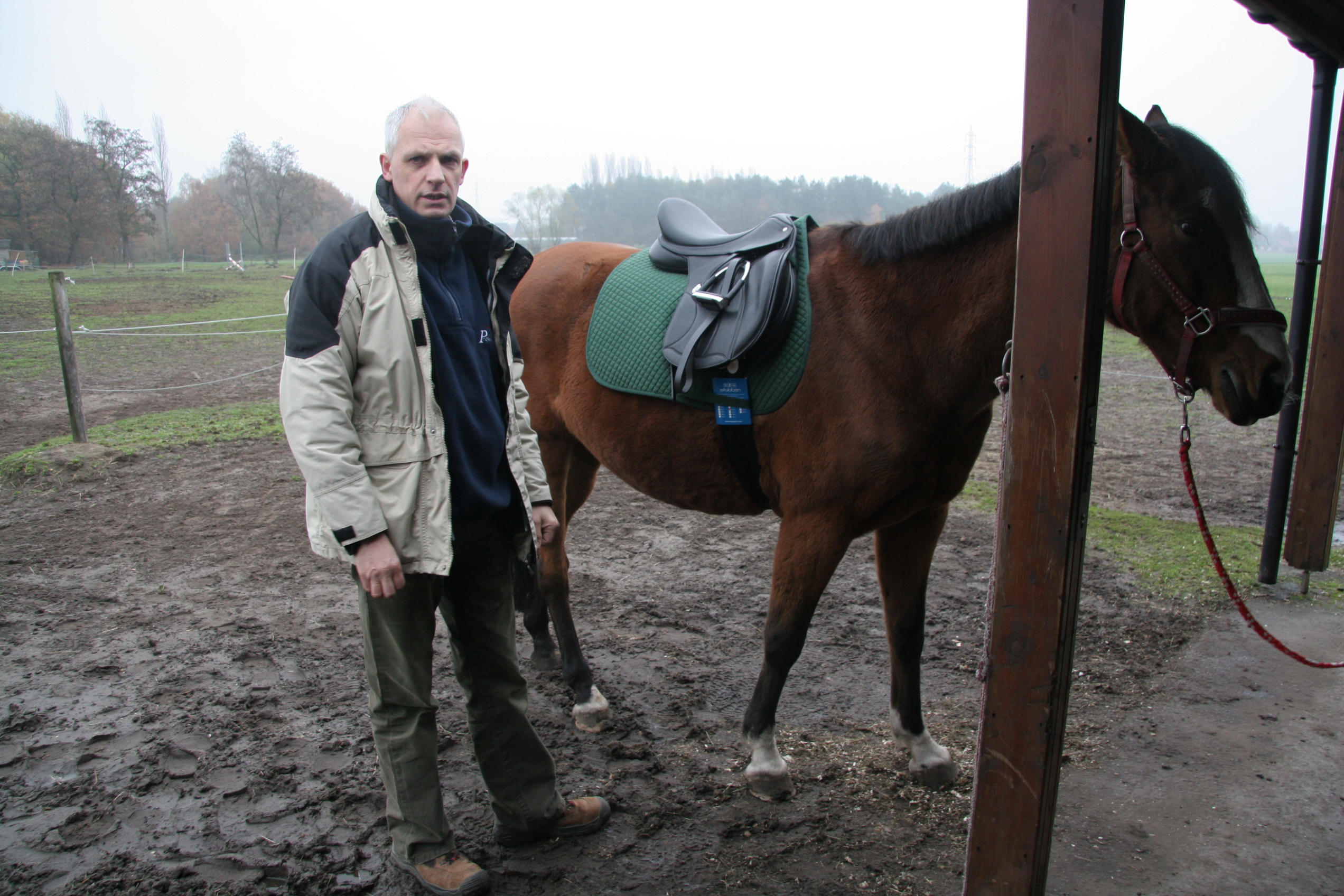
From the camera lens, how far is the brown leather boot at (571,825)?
7.52 ft

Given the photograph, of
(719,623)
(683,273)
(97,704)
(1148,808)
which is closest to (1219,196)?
(683,273)

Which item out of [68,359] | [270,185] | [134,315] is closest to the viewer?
[68,359]

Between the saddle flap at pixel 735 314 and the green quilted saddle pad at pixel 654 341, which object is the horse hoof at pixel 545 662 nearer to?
the green quilted saddle pad at pixel 654 341

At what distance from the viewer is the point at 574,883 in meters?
2.16

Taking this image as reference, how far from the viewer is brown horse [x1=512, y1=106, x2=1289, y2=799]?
5.94 ft

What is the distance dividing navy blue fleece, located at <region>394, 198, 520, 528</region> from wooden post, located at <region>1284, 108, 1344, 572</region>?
14.2 ft

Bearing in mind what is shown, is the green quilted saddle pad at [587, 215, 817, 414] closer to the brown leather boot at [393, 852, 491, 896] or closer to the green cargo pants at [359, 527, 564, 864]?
the green cargo pants at [359, 527, 564, 864]

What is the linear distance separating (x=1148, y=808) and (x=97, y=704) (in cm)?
375

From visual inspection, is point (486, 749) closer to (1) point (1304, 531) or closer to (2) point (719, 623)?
(2) point (719, 623)

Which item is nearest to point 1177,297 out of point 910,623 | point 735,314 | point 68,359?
point 735,314

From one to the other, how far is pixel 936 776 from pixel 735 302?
1.72 m

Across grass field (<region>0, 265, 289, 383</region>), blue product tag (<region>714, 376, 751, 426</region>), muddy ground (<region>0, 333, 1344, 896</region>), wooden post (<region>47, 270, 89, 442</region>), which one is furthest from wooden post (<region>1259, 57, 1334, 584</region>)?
grass field (<region>0, 265, 289, 383</region>)

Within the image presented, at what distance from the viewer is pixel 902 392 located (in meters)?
2.26

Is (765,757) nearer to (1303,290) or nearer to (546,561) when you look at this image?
(546,561)
